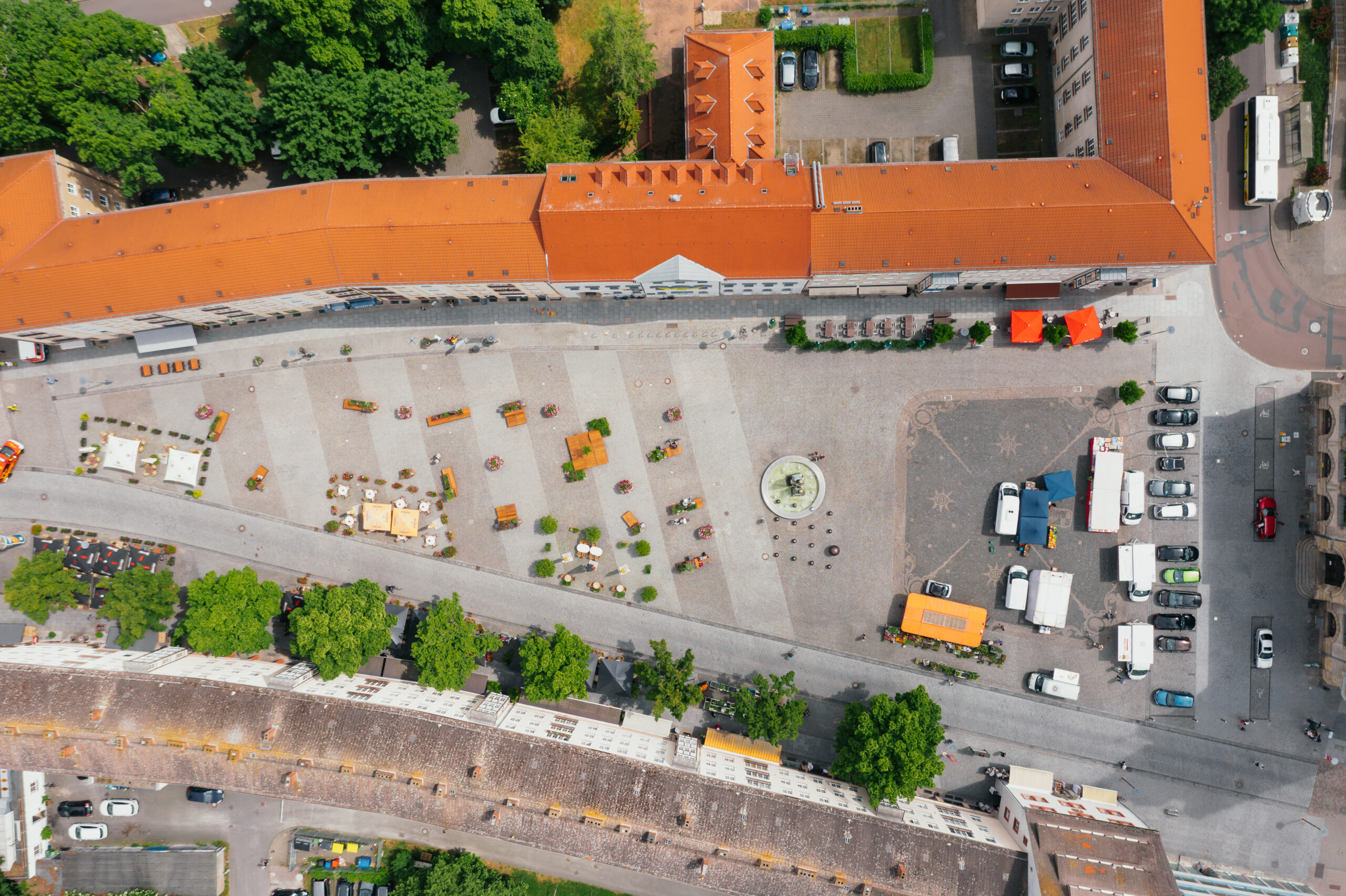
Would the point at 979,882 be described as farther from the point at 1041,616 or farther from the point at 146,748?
the point at 146,748

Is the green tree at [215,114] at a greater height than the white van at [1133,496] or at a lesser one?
greater

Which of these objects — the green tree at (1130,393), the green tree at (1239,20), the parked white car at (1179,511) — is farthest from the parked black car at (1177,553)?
the green tree at (1239,20)

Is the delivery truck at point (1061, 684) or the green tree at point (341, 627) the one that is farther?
the delivery truck at point (1061, 684)

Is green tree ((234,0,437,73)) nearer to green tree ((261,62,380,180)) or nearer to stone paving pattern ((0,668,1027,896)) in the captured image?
green tree ((261,62,380,180))

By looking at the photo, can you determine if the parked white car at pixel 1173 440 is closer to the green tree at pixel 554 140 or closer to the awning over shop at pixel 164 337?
the green tree at pixel 554 140

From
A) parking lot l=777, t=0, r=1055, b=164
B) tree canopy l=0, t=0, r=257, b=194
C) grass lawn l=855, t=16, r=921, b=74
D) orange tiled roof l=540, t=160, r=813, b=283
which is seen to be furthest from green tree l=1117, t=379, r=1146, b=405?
tree canopy l=0, t=0, r=257, b=194

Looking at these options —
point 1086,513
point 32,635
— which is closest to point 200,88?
point 32,635

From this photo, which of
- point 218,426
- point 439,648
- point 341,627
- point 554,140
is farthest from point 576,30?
point 341,627
